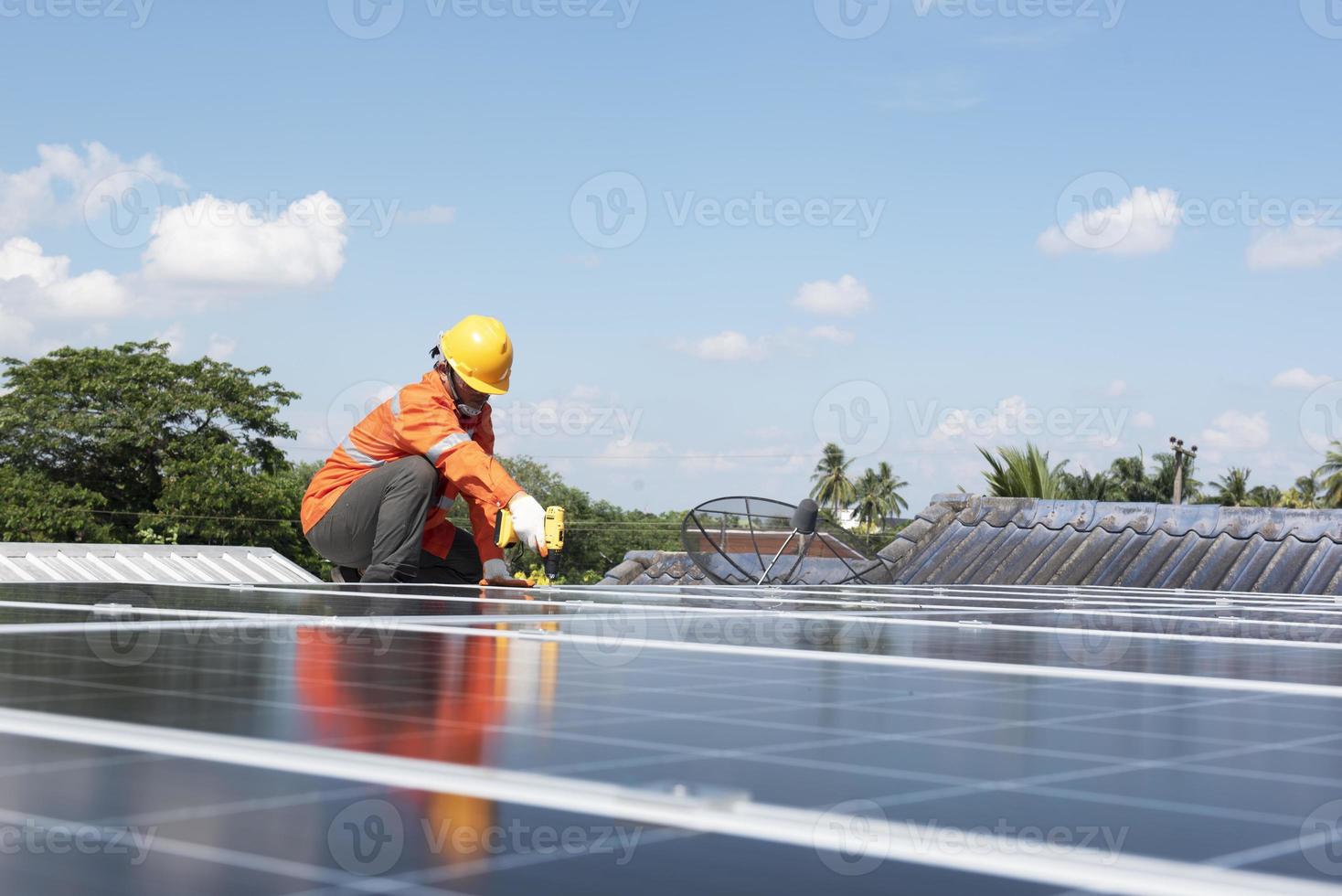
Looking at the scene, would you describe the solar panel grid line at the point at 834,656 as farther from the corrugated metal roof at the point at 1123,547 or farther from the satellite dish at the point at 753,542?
the corrugated metal roof at the point at 1123,547

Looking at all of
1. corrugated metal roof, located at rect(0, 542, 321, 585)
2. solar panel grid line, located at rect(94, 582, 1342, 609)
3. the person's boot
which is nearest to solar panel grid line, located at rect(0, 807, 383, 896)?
solar panel grid line, located at rect(94, 582, 1342, 609)

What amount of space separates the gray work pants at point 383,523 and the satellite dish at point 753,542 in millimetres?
4132

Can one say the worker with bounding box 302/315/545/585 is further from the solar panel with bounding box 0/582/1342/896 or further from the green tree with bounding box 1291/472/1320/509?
the green tree with bounding box 1291/472/1320/509

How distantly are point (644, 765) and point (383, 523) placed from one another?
26.4ft

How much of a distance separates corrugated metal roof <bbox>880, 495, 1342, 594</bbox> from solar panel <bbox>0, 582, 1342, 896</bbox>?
1064cm

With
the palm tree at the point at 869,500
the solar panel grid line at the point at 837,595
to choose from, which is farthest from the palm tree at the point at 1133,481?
the solar panel grid line at the point at 837,595

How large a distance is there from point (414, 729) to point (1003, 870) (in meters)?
1.44

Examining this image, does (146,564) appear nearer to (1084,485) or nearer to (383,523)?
(383,523)

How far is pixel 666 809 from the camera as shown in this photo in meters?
2.17

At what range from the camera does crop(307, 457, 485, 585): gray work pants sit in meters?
10.1

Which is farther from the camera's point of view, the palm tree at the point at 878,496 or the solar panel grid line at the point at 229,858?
the palm tree at the point at 878,496

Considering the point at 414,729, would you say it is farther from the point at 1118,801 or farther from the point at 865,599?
the point at 865,599

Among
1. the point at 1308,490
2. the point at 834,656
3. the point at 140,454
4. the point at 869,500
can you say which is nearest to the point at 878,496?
the point at 869,500

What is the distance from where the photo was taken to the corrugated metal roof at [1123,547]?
15.6 metres
